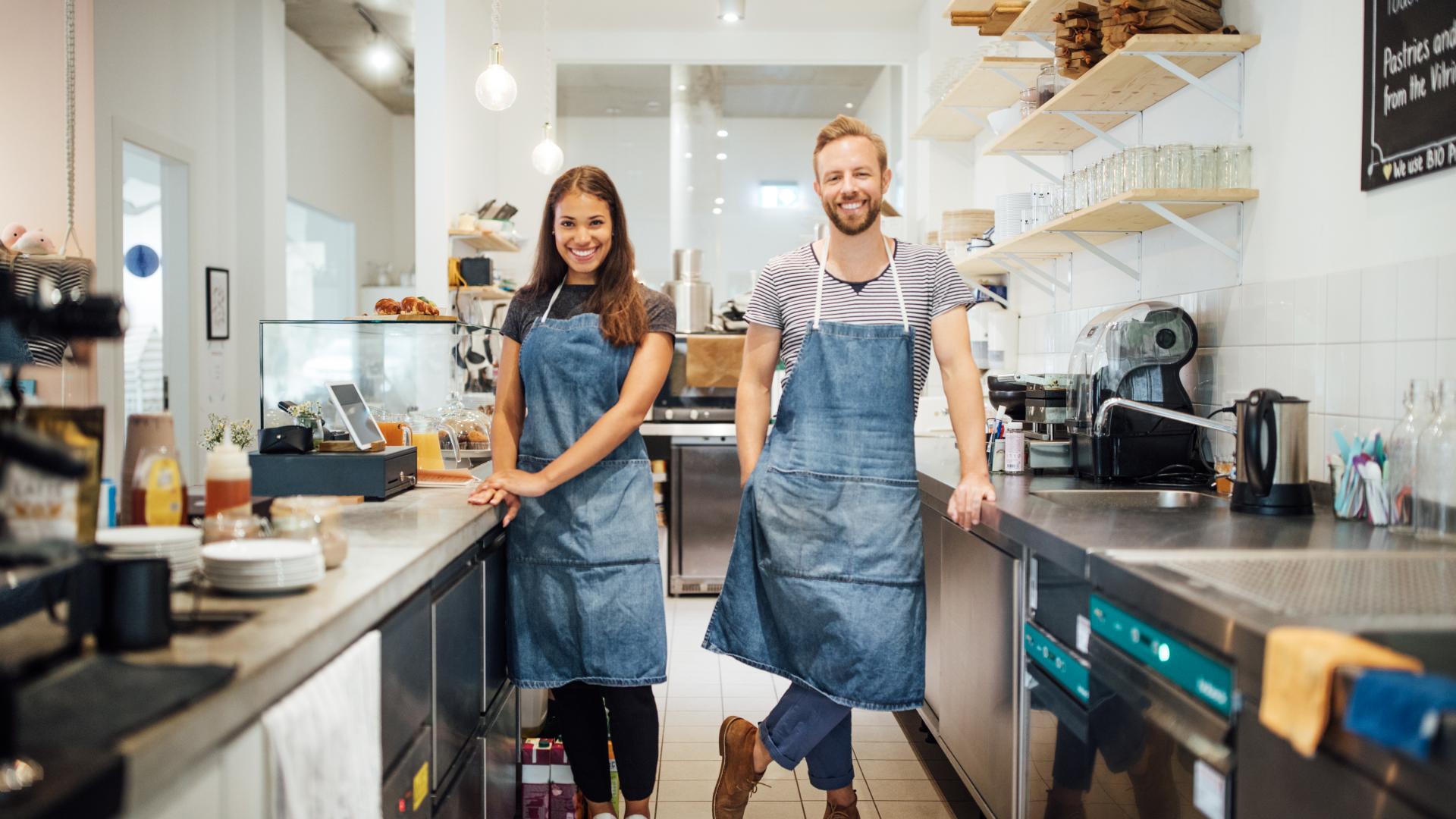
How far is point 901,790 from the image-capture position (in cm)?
305

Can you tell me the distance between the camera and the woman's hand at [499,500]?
223cm

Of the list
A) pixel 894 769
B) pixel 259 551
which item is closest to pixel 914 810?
pixel 894 769

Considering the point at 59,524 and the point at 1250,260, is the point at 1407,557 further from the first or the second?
the point at 59,524

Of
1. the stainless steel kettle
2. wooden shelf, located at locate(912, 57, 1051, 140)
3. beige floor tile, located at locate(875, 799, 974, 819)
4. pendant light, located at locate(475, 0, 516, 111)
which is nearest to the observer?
the stainless steel kettle

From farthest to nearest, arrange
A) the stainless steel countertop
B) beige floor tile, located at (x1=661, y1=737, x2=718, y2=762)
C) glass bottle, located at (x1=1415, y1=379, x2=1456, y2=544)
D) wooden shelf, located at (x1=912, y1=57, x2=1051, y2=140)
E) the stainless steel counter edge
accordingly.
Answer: wooden shelf, located at (x1=912, y1=57, x2=1051, y2=140), beige floor tile, located at (x1=661, y1=737, x2=718, y2=762), glass bottle, located at (x1=1415, y1=379, x2=1456, y2=544), the stainless steel countertop, the stainless steel counter edge

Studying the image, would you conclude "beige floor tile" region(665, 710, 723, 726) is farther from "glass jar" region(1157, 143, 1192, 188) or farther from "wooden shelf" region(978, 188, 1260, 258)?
"glass jar" region(1157, 143, 1192, 188)

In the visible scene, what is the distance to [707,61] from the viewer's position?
696cm

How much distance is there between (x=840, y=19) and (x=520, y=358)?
508 centimetres

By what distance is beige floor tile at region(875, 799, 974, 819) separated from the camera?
2861 mm

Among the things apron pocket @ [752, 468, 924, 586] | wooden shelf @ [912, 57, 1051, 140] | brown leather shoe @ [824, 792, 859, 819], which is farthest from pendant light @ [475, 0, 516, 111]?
brown leather shoe @ [824, 792, 859, 819]

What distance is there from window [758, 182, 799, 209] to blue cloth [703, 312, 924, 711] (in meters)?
5.30

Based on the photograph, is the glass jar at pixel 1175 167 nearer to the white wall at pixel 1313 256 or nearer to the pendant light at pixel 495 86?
the white wall at pixel 1313 256

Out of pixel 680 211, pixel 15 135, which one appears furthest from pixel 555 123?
pixel 15 135

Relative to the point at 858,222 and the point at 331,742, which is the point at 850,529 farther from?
the point at 331,742
